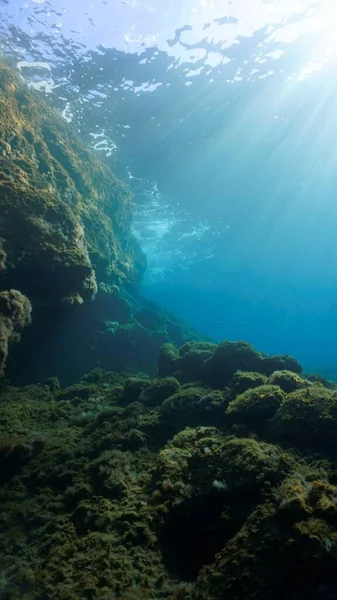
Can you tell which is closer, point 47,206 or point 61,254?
point 61,254

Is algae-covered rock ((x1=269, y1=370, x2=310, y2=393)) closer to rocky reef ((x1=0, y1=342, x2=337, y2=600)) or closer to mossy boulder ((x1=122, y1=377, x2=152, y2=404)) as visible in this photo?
rocky reef ((x1=0, y1=342, x2=337, y2=600))

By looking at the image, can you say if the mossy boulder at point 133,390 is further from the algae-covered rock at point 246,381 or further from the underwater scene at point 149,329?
the algae-covered rock at point 246,381

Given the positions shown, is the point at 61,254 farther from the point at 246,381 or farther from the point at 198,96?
the point at 198,96

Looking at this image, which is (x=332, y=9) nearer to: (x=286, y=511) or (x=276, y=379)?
(x=276, y=379)

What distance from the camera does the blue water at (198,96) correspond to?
14469 millimetres

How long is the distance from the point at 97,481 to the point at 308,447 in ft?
12.2

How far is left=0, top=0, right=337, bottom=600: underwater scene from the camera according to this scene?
3.83 m

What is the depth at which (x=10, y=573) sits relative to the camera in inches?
159

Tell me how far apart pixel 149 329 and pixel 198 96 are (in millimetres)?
14930

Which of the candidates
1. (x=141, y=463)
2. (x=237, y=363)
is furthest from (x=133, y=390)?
(x=141, y=463)

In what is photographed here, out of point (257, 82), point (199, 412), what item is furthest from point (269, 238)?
point (199, 412)

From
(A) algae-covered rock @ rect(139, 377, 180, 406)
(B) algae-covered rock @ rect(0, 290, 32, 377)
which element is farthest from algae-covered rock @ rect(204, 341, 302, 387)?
(B) algae-covered rock @ rect(0, 290, 32, 377)

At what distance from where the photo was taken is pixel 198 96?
19.6m

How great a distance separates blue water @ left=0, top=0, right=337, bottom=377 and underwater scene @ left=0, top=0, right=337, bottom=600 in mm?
125
